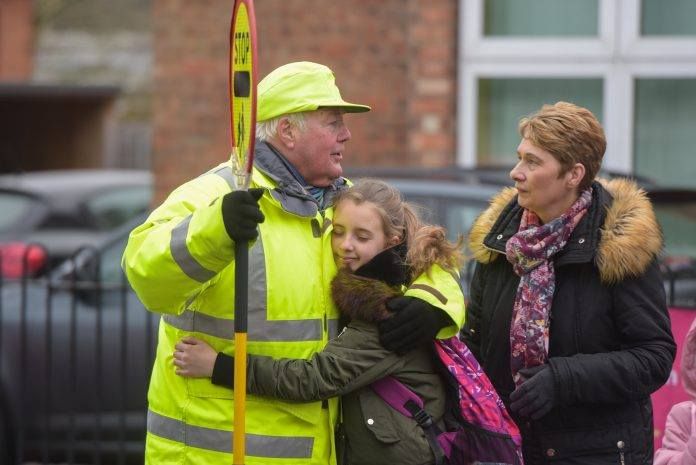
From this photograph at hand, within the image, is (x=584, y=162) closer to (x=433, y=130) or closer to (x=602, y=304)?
(x=602, y=304)

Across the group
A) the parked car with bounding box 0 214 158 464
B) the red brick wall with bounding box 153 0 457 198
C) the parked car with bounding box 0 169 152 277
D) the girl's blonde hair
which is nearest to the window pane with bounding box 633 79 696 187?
the red brick wall with bounding box 153 0 457 198

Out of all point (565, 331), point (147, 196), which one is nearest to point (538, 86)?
point (147, 196)

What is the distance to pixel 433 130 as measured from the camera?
9070 millimetres

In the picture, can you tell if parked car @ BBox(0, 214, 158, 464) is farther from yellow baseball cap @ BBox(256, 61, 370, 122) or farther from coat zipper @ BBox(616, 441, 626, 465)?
coat zipper @ BBox(616, 441, 626, 465)

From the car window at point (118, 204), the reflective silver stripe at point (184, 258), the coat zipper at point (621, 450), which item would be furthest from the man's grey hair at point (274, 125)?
the car window at point (118, 204)

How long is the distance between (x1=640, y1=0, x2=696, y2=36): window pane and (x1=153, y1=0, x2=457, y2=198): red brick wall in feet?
4.17

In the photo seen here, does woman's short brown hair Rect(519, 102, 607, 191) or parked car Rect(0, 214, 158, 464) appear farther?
parked car Rect(0, 214, 158, 464)

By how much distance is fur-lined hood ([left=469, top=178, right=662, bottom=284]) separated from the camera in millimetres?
3654

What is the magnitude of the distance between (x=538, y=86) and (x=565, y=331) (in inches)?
221

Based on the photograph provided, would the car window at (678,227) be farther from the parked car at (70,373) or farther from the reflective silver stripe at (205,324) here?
the reflective silver stripe at (205,324)

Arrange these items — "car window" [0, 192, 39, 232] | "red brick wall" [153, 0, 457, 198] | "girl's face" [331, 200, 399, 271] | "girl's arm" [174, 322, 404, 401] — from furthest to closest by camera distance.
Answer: "car window" [0, 192, 39, 232]
"red brick wall" [153, 0, 457, 198]
"girl's face" [331, 200, 399, 271]
"girl's arm" [174, 322, 404, 401]

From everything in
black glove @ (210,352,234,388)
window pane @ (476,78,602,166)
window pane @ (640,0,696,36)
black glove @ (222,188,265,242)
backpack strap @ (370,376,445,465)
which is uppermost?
window pane @ (640,0,696,36)

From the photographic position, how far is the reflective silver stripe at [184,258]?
3.31 meters

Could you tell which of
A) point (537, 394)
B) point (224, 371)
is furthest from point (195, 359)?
point (537, 394)
